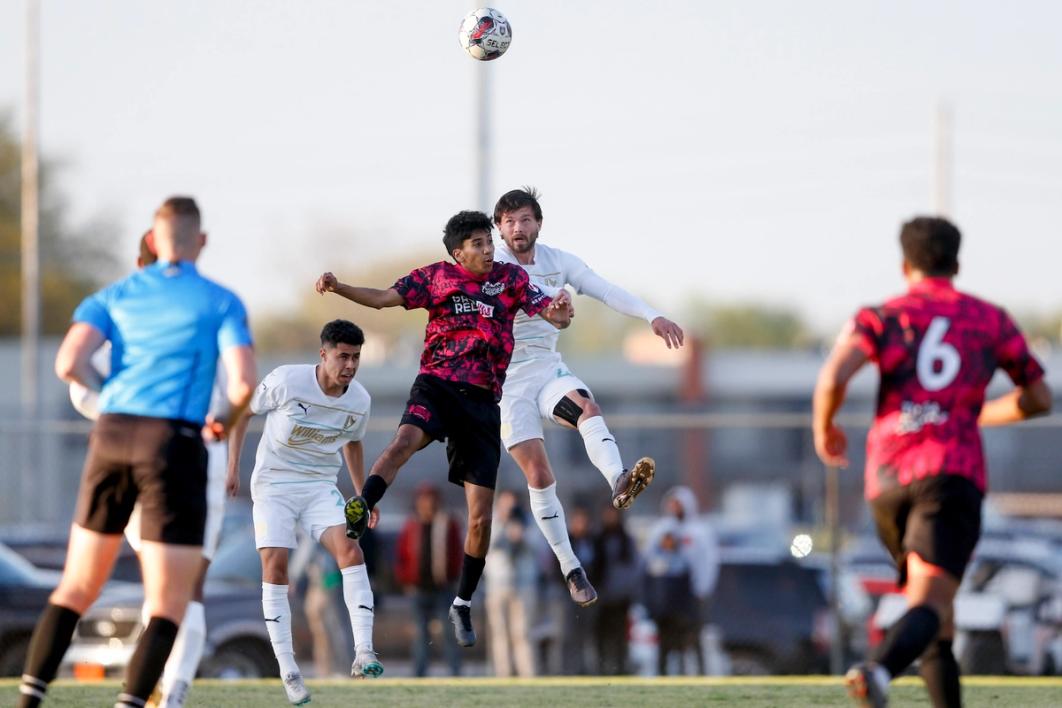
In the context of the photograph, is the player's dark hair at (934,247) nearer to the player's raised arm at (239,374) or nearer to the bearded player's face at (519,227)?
the player's raised arm at (239,374)

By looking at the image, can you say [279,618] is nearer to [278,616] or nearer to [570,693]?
[278,616]

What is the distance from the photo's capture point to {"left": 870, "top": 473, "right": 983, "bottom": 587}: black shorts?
634 cm

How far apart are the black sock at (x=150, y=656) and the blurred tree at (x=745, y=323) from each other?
90.8m

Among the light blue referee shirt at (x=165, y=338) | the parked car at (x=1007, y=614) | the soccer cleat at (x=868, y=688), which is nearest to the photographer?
the soccer cleat at (x=868, y=688)

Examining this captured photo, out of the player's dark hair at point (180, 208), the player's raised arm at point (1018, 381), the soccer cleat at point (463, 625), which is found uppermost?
the player's dark hair at point (180, 208)

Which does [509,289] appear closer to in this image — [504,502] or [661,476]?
[504,502]

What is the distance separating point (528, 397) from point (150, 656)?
3.48m

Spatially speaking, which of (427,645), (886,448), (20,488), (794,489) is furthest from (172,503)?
(794,489)

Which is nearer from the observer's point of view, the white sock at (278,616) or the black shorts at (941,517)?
the black shorts at (941,517)

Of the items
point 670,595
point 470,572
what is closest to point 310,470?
point 470,572

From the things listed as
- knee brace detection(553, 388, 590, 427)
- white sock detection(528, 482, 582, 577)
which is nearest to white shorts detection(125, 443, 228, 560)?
white sock detection(528, 482, 582, 577)

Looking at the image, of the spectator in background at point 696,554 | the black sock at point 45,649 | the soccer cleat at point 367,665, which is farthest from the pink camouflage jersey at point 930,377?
the spectator in background at point 696,554

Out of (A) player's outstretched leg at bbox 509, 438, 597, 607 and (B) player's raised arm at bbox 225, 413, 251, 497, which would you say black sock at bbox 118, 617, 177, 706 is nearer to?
(B) player's raised arm at bbox 225, 413, 251, 497

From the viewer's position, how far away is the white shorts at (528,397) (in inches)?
375
